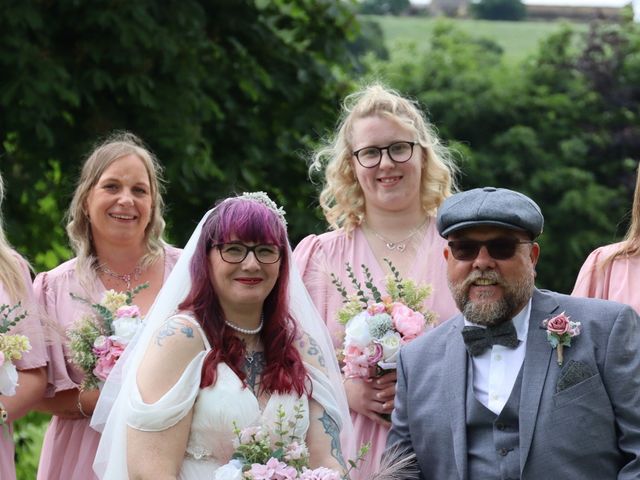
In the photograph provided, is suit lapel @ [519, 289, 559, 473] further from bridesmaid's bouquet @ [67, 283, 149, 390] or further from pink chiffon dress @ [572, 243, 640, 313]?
bridesmaid's bouquet @ [67, 283, 149, 390]

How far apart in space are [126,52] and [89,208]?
3.72 meters

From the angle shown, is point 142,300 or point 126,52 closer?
point 142,300

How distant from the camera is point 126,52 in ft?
34.1

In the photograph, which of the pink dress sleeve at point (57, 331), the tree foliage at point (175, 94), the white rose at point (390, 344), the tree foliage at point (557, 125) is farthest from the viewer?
the tree foliage at point (557, 125)

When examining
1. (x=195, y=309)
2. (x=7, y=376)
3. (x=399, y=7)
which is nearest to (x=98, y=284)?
(x=7, y=376)

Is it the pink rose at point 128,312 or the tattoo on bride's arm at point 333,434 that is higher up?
the pink rose at point 128,312

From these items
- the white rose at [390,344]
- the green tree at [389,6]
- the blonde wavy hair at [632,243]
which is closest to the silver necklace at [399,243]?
the white rose at [390,344]

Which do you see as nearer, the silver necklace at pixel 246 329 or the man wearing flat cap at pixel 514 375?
the man wearing flat cap at pixel 514 375

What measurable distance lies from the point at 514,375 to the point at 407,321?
0.88 metres

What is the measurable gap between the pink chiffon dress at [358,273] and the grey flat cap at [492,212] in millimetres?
1165

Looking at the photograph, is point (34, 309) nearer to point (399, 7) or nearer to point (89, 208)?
point (89, 208)

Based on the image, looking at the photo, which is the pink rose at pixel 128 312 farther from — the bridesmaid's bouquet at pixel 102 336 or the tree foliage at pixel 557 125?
the tree foliage at pixel 557 125

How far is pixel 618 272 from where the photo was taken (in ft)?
20.4

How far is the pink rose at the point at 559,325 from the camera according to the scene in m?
5.13
